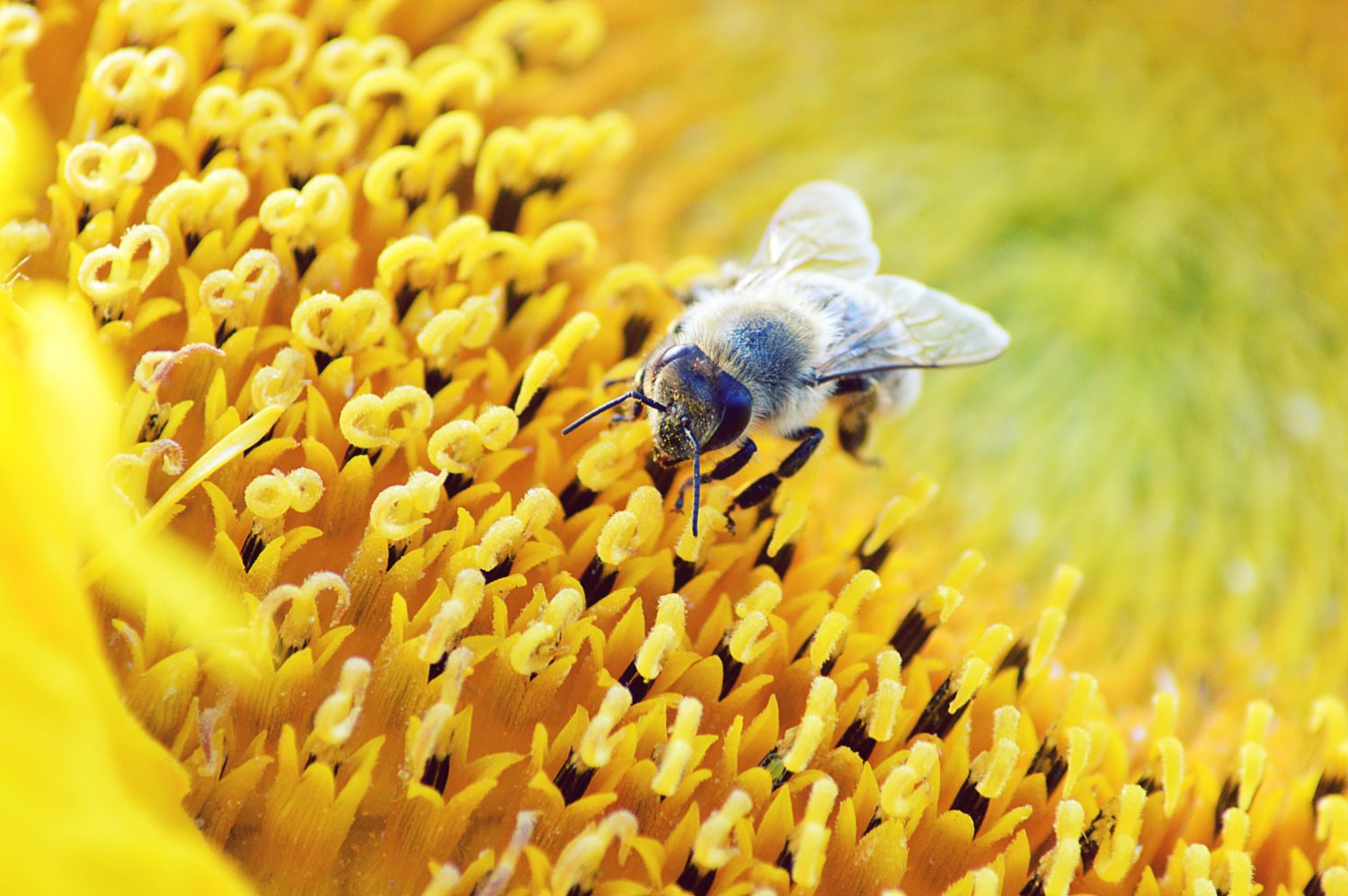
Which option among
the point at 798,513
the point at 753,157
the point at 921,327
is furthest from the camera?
the point at 753,157

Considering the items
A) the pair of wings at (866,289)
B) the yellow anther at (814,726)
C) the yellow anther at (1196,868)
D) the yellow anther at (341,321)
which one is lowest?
the yellow anther at (1196,868)

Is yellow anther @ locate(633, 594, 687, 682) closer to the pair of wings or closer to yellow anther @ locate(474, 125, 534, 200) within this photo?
the pair of wings

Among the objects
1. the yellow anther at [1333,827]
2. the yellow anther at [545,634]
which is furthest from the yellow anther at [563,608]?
the yellow anther at [1333,827]

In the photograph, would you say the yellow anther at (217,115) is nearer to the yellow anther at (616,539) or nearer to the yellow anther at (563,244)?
the yellow anther at (563,244)

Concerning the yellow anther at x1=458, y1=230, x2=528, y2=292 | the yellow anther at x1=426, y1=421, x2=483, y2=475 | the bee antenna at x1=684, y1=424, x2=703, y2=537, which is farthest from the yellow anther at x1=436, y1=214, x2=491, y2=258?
the bee antenna at x1=684, y1=424, x2=703, y2=537

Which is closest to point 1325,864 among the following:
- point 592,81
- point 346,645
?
point 346,645

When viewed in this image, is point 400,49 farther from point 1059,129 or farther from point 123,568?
point 1059,129

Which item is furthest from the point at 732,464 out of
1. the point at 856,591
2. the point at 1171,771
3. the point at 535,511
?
the point at 1171,771
